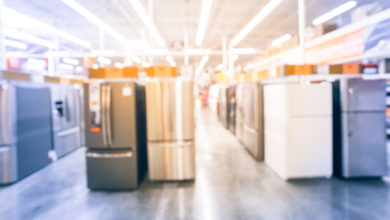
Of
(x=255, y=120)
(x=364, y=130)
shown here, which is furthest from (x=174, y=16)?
(x=364, y=130)

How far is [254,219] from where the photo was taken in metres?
2.63

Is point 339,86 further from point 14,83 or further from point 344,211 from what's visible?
point 14,83

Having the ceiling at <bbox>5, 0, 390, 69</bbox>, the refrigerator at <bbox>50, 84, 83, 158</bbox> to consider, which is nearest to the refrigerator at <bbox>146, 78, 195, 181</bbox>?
the refrigerator at <bbox>50, 84, 83, 158</bbox>

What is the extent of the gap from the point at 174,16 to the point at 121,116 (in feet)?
20.7

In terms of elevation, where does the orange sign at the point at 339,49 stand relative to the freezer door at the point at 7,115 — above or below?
above

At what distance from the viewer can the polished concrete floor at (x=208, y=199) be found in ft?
9.09

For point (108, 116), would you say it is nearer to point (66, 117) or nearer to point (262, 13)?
point (66, 117)

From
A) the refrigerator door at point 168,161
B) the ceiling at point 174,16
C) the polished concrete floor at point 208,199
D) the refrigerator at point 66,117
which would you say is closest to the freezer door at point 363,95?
the polished concrete floor at point 208,199

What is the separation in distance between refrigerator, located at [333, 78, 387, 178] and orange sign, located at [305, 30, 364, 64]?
1236mm

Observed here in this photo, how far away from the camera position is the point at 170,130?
3.80m

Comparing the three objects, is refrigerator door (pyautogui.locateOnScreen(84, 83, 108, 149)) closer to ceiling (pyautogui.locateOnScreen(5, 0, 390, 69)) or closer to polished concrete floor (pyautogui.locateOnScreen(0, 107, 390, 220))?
polished concrete floor (pyautogui.locateOnScreen(0, 107, 390, 220))

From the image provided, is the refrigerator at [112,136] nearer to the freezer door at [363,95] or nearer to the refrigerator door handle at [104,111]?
the refrigerator door handle at [104,111]

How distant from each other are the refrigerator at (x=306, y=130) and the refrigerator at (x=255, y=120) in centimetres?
112

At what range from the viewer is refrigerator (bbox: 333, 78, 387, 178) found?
146 inches
